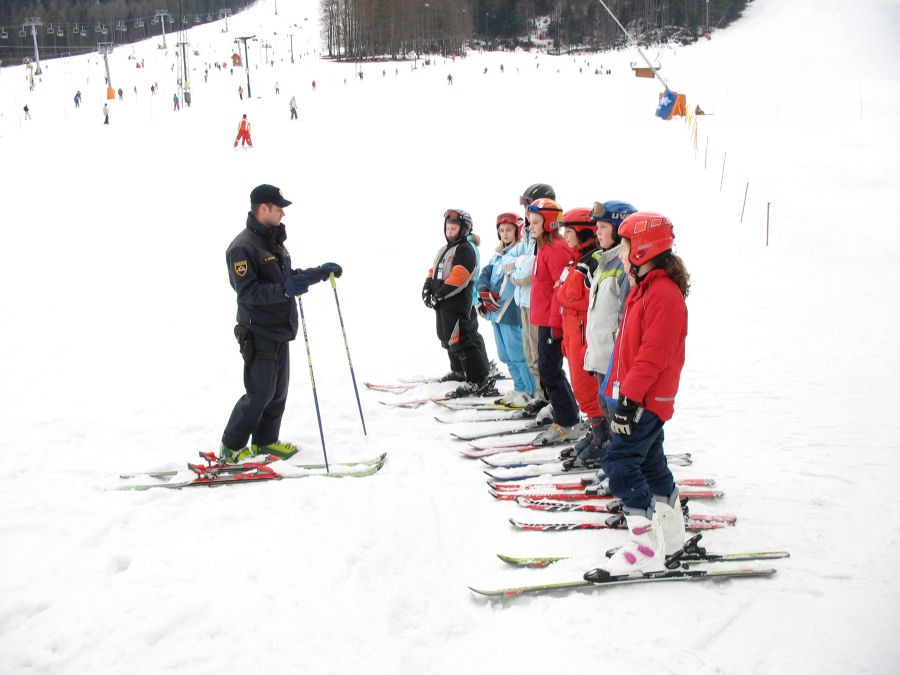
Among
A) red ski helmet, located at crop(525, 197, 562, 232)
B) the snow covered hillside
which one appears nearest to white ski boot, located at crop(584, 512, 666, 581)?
the snow covered hillside

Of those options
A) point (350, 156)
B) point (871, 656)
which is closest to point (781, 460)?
point (871, 656)

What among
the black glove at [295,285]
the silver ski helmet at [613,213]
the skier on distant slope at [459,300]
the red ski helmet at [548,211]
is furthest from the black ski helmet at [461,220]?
the silver ski helmet at [613,213]

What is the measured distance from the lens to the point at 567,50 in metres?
80.1

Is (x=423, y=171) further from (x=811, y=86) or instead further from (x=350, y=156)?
(x=811, y=86)

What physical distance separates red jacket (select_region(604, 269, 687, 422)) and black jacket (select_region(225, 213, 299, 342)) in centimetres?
236

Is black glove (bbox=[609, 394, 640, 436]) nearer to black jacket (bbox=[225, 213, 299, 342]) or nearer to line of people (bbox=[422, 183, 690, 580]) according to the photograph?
line of people (bbox=[422, 183, 690, 580])

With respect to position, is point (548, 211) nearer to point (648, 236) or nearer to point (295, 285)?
point (648, 236)

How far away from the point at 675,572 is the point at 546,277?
2.31 metres

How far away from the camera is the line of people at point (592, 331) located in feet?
10.7

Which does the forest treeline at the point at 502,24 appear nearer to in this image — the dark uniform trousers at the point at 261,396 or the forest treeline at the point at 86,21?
the forest treeline at the point at 86,21

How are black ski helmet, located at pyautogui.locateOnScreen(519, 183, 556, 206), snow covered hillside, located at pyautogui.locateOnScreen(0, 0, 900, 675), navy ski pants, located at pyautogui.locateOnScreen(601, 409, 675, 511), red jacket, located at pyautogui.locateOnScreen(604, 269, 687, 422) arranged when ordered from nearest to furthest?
snow covered hillside, located at pyautogui.locateOnScreen(0, 0, 900, 675)
red jacket, located at pyautogui.locateOnScreen(604, 269, 687, 422)
navy ski pants, located at pyautogui.locateOnScreen(601, 409, 675, 511)
black ski helmet, located at pyautogui.locateOnScreen(519, 183, 556, 206)

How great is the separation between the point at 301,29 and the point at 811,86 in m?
72.0

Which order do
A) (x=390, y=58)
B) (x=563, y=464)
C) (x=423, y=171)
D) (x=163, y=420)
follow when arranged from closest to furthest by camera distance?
(x=563, y=464)
(x=163, y=420)
(x=423, y=171)
(x=390, y=58)

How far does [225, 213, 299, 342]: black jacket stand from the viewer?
452cm
